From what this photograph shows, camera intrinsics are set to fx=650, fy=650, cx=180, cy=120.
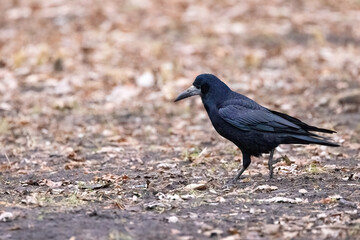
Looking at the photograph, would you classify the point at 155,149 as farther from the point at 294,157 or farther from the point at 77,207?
the point at 77,207

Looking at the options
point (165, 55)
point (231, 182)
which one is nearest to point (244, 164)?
point (231, 182)

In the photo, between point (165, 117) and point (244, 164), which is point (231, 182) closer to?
point (244, 164)

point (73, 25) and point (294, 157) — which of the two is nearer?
point (294, 157)

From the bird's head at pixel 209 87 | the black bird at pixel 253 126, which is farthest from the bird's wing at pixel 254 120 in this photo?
the bird's head at pixel 209 87

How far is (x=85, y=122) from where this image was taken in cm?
904

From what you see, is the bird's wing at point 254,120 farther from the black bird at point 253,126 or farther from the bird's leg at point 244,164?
the bird's leg at point 244,164

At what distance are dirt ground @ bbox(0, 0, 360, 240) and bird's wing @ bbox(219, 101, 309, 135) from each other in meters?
0.50

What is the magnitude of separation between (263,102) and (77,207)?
5321 millimetres

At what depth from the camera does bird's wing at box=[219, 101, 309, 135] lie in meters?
5.91

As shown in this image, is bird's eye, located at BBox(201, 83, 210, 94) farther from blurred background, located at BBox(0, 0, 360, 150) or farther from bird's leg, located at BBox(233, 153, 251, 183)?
blurred background, located at BBox(0, 0, 360, 150)

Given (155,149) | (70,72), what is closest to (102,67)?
(70,72)

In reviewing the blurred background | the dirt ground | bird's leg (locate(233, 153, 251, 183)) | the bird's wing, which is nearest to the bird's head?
the bird's wing

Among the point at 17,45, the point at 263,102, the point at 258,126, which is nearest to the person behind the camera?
the point at 258,126

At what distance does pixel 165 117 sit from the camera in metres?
9.34
